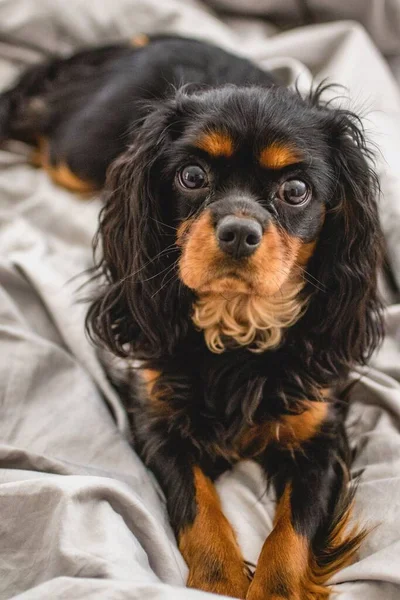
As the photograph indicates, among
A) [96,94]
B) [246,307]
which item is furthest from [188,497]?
[96,94]

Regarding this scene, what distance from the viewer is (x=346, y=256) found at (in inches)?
48.3


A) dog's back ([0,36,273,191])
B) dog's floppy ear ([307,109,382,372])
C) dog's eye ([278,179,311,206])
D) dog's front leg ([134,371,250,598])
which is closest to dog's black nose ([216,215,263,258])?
dog's eye ([278,179,311,206])

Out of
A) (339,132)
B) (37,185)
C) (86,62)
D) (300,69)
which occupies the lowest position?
(37,185)

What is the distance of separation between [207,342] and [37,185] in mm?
893

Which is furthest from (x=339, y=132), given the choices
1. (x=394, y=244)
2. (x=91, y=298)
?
(x=91, y=298)

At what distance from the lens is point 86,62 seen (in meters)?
2.06

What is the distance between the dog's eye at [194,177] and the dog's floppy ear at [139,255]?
0.23 feet

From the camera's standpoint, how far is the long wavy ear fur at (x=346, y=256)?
1.20 m

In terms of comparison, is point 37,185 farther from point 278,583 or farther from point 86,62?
point 278,583

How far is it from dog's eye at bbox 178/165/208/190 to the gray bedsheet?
1.59 feet

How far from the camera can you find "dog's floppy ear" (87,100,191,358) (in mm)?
1216

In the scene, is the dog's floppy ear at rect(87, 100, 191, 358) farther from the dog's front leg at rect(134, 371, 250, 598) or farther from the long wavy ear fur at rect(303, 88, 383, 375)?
the long wavy ear fur at rect(303, 88, 383, 375)

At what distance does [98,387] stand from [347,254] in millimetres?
594

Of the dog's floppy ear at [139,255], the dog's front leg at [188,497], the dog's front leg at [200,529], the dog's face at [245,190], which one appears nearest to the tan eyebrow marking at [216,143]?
the dog's face at [245,190]
